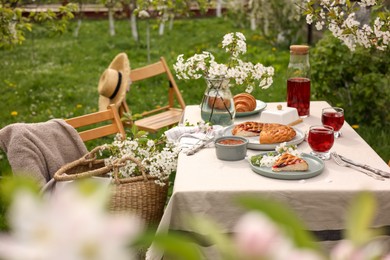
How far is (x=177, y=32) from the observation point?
13070mm

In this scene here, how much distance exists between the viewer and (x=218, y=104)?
311 cm

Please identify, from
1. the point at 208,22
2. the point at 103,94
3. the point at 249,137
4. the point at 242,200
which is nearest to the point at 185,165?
the point at 249,137

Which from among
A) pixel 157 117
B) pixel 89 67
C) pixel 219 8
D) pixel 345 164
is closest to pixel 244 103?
pixel 345 164

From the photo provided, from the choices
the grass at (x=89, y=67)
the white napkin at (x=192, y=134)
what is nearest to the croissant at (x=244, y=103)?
the white napkin at (x=192, y=134)

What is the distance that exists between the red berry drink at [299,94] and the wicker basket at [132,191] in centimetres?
93

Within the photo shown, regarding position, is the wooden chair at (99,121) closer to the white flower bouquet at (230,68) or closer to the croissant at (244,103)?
the white flower bouquet at (230,68)

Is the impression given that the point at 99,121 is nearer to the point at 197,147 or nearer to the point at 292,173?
the point at 197,147

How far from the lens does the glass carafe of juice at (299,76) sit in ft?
10.5

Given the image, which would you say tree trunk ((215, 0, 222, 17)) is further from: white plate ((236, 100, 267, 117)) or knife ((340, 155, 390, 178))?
knife ((340, 155, 390, 178))

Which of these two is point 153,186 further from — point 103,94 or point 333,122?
point 103,94

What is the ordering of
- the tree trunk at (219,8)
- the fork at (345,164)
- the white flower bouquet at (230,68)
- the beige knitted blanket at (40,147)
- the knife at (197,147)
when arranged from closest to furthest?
the fork at (345,164) < the knife at (197,147) < the beige knitted blanket at (40,147) < the white flower bouquet at (230,68) < the tree trunk at (219,8)

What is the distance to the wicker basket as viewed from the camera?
291cm

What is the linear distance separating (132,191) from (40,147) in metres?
0.60

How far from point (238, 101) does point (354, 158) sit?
3.40ft
